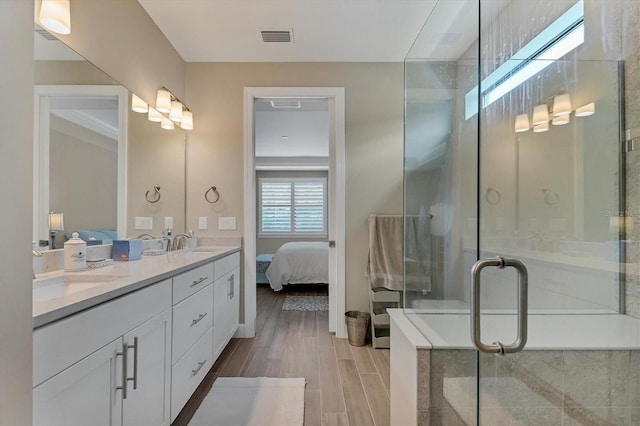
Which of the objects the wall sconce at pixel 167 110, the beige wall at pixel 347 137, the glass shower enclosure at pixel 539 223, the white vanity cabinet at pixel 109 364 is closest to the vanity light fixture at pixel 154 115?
the wall sconce at pixel 167 110

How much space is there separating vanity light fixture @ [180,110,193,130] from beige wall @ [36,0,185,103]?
18cm

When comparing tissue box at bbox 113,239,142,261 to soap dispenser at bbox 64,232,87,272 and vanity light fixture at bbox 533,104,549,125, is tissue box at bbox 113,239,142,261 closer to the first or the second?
soap dispenser at bbox 64,232,87,272

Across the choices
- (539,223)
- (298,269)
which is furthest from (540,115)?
(298,269)

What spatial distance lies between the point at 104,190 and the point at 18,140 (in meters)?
1.50

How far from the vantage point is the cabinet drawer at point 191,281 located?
158 cm

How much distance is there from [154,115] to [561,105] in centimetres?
263

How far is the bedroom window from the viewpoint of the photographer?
298 inches

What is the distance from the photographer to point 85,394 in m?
0.95

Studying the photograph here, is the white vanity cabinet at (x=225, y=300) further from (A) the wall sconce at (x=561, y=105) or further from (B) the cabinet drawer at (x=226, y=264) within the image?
(A) the wall sconce at (x=561, y=105)

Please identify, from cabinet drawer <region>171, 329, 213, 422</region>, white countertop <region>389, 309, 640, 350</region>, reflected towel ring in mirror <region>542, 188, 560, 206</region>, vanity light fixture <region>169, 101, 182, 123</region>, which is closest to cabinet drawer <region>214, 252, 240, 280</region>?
cabinet drawer <region>171, 329, 213, 422</region>

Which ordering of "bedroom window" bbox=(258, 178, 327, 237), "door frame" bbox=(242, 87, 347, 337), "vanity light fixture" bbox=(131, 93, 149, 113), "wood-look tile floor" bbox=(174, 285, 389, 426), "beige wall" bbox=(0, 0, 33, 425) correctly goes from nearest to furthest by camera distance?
"beige wall" bbox=(0, 0, 33, 425)
"wood-look tile floor" bbox=(174, 285, 389, 426)
"vanity light fixture" bbox=(131, 93, 149, 113)
"door frame" bbox=(242, 87, 347, 337)
"bedroom window" bbox=(258, 178, 327, 237)

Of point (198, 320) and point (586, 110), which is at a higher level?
point (586, 110)

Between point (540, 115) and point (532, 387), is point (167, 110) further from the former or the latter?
point (532, 387)

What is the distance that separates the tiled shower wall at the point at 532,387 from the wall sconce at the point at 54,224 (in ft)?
5.80
